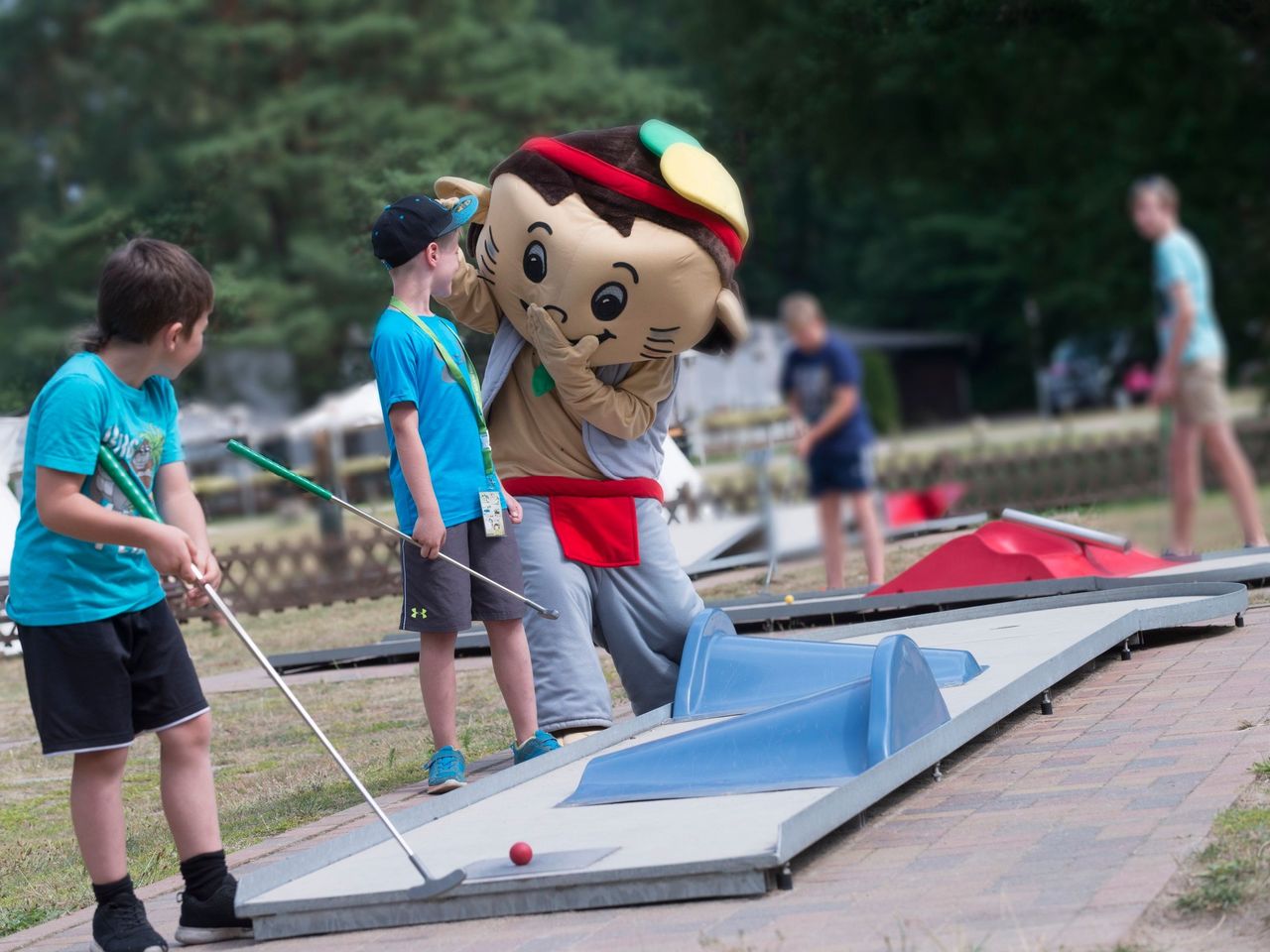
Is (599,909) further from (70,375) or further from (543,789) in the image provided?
(70,375)

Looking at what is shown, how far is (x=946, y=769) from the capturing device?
4.25 m

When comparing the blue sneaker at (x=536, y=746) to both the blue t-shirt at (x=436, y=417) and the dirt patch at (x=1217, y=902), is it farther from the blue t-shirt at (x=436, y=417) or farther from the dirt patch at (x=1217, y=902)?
the dirt patch at (x=1217, y=902)

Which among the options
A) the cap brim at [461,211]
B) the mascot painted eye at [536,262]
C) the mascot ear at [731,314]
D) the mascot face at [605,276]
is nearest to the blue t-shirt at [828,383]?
the mascot ear at [731,314]

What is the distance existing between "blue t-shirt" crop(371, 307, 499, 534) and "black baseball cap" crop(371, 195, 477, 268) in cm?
17

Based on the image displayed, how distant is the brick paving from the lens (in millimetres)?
2844

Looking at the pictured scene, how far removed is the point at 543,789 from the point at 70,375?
59.9 inches

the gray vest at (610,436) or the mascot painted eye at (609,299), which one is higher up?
the mascot painted eye at (609,299)

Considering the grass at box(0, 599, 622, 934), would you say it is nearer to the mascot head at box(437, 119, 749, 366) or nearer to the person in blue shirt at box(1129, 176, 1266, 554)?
the mascot head at box(437, 119, 749, 366)

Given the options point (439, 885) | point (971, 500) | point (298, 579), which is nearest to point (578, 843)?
point (439, 885)

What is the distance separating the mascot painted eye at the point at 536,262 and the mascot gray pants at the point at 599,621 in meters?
0.66

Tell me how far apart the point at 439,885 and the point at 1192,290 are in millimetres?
4183

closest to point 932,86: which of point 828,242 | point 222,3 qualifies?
point 828,242

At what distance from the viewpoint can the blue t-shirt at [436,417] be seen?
15.5ft

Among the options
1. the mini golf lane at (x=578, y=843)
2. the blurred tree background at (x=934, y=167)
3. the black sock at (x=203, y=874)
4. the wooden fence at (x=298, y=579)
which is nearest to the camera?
the mini golf lane at (x=578, y=843)
